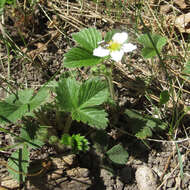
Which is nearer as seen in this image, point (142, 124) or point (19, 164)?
point (19, 164)

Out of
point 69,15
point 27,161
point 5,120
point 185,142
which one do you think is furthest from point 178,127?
point 69,15

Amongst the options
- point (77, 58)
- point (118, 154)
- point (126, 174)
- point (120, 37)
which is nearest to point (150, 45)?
point (120, 37)

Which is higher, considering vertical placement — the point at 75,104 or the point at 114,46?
the point at 114,46

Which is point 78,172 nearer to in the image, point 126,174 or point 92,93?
point 126,174

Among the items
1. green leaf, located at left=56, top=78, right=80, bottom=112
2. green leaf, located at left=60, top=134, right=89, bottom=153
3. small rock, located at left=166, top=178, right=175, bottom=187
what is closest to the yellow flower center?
green leaf, located at left=56, top=78, right=80, bottom=112

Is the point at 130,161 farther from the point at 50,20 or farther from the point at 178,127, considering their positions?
the point at 50,20
